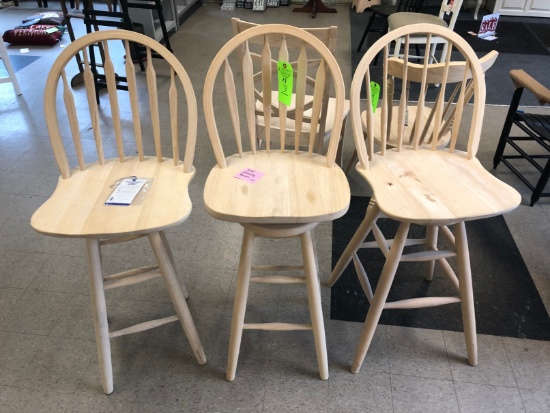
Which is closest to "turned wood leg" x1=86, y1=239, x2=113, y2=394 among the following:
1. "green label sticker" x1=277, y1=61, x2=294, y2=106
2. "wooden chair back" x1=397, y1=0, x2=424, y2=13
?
"green label sticker" x1=277, y1=61, x2=294, y2=106

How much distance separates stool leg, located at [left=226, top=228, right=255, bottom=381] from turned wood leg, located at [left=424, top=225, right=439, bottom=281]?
74cm

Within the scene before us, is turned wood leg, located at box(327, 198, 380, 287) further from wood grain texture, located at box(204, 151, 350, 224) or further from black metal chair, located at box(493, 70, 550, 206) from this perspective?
black metal chair, located at box(493, 70, 550, 206)

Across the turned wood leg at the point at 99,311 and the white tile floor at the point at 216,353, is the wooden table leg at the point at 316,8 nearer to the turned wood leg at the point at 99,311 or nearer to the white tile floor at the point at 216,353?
the white tile floor at the point at 216,353

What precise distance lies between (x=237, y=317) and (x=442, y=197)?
0.71m

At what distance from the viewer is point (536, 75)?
3.63 m

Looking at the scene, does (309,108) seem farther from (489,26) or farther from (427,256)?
(489,26)

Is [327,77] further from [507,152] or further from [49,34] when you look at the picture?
[49,34]

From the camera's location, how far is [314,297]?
124cm

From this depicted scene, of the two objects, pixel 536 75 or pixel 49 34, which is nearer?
pixel 536 75

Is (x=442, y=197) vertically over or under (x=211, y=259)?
over

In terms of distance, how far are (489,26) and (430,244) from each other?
3923mm

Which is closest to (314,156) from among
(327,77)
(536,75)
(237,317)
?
(327,77)

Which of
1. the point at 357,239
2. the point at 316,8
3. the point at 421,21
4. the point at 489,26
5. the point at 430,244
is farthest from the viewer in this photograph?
the point at 316,8

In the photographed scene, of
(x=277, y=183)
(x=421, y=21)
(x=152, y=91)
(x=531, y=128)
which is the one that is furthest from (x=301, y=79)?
(x=421, y=21)
